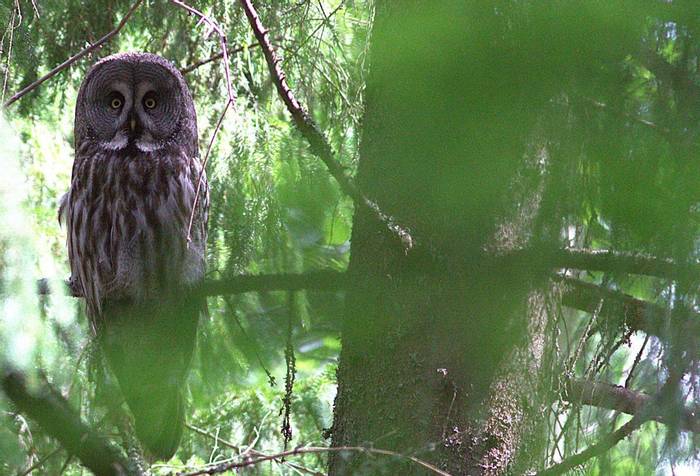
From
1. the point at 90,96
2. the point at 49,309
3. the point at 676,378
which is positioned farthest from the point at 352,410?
the point at 90,96

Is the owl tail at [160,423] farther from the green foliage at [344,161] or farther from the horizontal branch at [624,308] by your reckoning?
the horizontal branch at [624,308]

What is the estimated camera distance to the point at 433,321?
232 cm

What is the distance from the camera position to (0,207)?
153cm

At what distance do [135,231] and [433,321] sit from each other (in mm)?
1422

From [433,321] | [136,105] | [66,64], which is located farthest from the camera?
[136,105]

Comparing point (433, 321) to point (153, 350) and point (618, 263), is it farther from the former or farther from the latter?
point (153, 350)

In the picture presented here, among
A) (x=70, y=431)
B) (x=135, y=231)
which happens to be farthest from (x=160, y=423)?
(x=70, y=431)

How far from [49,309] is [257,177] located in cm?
97

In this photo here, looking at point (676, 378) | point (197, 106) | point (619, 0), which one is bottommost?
point (676, 378)

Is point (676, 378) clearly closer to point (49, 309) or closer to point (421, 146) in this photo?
point (421, 146)

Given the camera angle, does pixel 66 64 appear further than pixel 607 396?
No

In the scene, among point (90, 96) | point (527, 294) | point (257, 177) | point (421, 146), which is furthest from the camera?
point (90, 96)

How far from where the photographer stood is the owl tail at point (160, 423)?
10.6 ft

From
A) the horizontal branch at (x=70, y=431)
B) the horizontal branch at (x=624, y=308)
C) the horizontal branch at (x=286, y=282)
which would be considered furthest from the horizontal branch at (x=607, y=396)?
the horizontal branch at (x=70, y=431)
